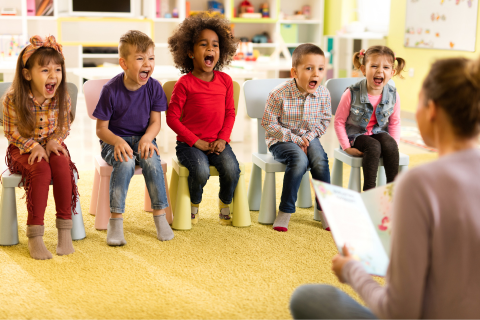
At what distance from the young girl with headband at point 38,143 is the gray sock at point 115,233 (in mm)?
155

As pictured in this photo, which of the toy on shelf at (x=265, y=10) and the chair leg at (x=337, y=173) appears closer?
the chair leg at (x=337, y=173)

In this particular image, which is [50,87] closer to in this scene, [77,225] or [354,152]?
[77,225]

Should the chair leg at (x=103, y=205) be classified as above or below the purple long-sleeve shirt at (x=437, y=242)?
below

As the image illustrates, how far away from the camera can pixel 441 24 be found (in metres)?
4.95

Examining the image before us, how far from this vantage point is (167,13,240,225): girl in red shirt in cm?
219

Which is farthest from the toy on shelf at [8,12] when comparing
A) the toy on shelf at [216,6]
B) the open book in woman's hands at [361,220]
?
the open book in woman's hands at [361,220]

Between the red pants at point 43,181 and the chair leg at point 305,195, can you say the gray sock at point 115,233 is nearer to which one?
the red pants at point 43,181

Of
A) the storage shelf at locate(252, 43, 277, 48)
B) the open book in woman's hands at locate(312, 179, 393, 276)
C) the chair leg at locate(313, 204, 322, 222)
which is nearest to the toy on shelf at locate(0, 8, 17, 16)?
the storage shelf at locate(252, 43, 277, 48)

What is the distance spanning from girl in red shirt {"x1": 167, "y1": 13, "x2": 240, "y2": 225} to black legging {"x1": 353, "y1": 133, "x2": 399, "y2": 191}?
552 mm

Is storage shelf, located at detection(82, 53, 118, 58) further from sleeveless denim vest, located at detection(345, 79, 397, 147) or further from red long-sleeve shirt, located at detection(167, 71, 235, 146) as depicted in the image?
sleeveless denim vest, located at detection(345, 79, 397, 147)

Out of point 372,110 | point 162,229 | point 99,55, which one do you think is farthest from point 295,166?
point 99,55

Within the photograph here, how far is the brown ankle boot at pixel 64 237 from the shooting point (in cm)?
193

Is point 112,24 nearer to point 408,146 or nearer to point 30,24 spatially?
point 30,24

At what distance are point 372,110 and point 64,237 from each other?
4.68 ft
